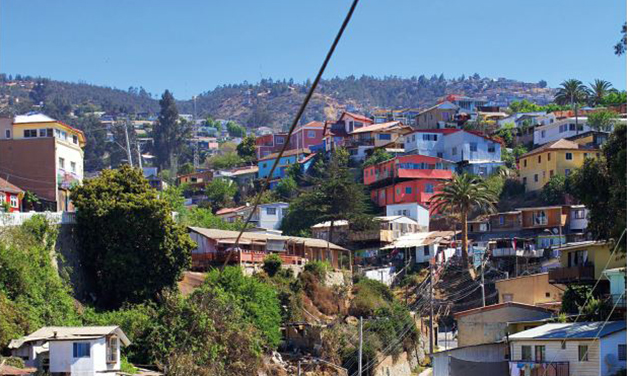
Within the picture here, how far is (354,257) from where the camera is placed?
7025 cm

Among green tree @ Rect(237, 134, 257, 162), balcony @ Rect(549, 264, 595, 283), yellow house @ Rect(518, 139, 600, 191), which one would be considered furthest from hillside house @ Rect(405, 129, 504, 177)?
balcony @ Rect(549, 264, 595, 283)

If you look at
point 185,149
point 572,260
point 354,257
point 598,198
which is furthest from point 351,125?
point 598,198

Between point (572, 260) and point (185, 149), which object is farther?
point (185, 149)

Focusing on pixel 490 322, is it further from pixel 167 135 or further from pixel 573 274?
pixel 167 135

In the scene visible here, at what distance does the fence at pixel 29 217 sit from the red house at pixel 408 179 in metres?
38.6

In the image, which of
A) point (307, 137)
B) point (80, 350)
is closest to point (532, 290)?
point (80, 350)

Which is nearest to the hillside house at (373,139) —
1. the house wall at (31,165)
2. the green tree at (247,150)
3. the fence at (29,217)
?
the green tree at (247,150)

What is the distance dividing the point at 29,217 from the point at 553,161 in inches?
1790

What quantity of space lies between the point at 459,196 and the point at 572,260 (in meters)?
20.3

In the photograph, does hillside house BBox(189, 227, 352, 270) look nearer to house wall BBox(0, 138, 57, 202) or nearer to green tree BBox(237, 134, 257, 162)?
house wall BBox(0, 138, 57, 202)

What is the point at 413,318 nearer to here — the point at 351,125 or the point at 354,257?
the point at 354,257

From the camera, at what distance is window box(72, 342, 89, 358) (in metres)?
37.7

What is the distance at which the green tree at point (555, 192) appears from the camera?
76562 millimetres

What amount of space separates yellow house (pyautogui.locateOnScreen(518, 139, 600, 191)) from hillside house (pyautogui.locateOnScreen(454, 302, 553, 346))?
3591cm
